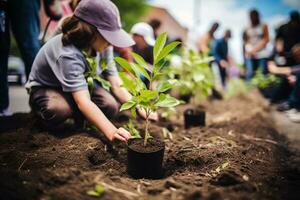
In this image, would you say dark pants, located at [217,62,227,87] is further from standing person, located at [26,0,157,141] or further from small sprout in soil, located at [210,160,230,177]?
small sprout in soil, located at [210,160,230,177]

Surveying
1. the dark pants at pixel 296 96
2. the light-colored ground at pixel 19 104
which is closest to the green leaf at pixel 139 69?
the light-colored ground at pixel 19 104

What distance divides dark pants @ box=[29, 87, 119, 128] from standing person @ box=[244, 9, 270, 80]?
13.7ft

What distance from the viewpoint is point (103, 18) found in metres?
2.19

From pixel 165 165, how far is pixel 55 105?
1045 mm

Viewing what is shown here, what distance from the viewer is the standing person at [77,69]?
7.10 feet

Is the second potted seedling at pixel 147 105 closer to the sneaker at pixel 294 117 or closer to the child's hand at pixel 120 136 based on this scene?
the child's hand at pixel 120 136

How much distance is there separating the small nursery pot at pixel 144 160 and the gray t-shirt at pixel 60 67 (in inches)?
27.2

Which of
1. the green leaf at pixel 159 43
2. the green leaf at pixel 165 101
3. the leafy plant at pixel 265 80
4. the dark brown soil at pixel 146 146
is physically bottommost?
the dark brown soil at pixel 146 146

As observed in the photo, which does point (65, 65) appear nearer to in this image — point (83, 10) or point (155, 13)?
point (83, 10)

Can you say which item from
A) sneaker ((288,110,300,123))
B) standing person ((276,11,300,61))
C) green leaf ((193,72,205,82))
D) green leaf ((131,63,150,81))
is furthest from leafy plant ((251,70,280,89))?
green leaf ((131,63,150,81))

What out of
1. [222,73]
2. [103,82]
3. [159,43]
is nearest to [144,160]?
[159,43]

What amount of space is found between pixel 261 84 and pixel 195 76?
2.26 m

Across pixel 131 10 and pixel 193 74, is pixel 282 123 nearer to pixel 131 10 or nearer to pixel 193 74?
pixel 193 74

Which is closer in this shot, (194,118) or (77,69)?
(77,69)
